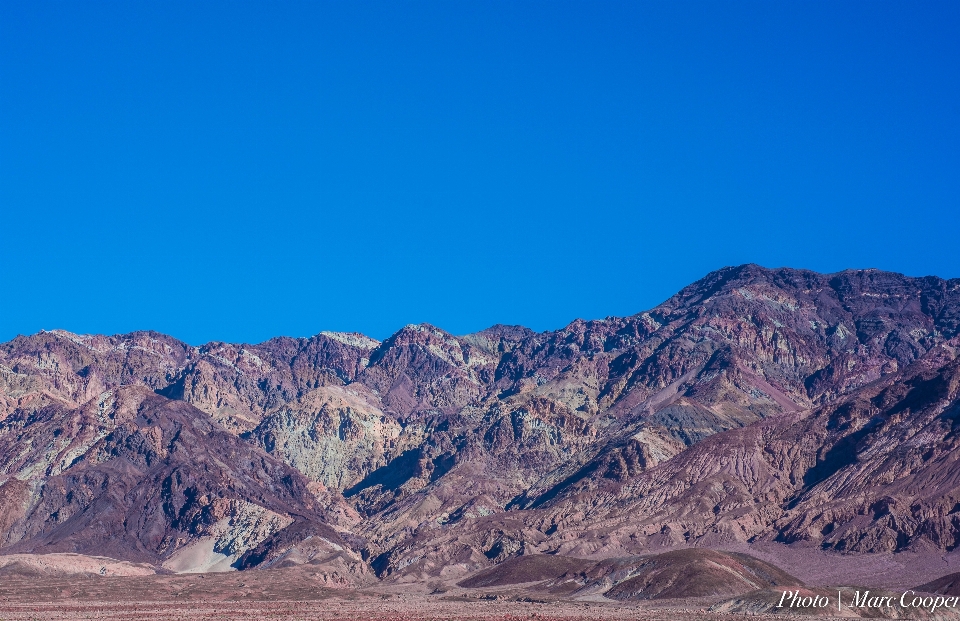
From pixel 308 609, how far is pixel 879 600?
7462 cm

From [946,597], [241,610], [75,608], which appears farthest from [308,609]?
[946,597]

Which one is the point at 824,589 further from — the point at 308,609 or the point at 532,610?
the point at 308,609

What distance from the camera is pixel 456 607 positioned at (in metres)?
194

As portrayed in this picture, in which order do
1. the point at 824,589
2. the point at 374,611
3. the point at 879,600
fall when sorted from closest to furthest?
the point at 879,600
the point at 824,589
the point at 374,611

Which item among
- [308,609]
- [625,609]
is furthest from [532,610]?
[308,609]

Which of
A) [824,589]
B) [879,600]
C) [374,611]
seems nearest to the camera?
[879,600]

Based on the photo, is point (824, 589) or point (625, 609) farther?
point (625, 609)

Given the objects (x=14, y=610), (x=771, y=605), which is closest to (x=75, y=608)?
(x=14, y=610)

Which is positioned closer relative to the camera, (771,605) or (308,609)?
(771,605)

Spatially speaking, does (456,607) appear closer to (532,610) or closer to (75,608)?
(532,610)

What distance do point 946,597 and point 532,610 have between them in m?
50.2

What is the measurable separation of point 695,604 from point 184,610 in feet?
218

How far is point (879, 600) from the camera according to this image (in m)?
160

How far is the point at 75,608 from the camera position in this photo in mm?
189125
